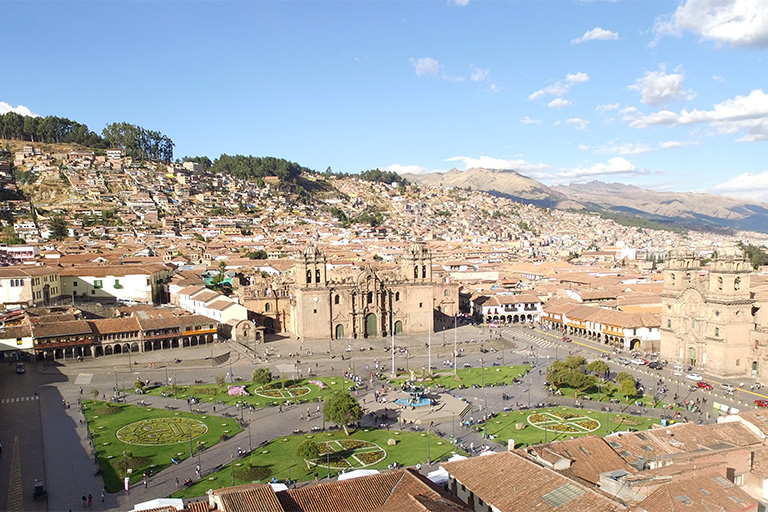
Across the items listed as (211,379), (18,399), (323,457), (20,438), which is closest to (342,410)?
(323,457)

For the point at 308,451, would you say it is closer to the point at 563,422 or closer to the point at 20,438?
the point at 563,422

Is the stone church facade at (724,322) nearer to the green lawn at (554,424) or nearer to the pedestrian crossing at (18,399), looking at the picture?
the green lawn at (554,424)

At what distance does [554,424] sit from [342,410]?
37.2ft

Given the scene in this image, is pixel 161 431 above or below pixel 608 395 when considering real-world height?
above

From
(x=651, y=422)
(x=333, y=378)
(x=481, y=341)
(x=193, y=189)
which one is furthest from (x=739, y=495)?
(x=193, y=189)

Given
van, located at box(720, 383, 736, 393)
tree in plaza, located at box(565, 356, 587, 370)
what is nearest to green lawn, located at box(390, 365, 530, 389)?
tree in plaza, located at box(565, 356, 587, 370)

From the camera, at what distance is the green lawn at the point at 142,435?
2584 cm

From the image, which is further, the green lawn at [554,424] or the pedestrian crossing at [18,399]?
the pedestrian crossing at [18,399]

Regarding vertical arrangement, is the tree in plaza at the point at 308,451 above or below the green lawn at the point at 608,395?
above

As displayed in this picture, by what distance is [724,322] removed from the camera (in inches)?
1640

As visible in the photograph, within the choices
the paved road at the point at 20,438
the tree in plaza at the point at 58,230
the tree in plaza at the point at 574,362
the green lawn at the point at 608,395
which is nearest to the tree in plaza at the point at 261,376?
the paved road at the point at 20,438

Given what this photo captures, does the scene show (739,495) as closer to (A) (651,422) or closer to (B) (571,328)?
(A) (651,422)

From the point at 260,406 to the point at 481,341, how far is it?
23.5 m

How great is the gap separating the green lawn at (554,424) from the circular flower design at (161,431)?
1470 cm
